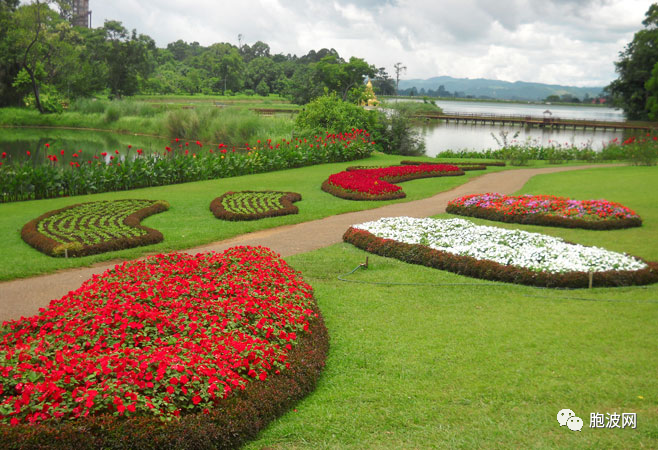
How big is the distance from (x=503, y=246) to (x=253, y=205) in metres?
5.99

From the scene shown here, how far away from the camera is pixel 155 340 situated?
4434 mm

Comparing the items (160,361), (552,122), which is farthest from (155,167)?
(552,122)

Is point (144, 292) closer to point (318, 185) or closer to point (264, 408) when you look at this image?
point (264, 408)

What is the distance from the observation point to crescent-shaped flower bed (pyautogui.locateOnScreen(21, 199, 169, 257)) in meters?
8.41

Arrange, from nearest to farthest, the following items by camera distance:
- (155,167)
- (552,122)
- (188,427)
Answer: (188,427) < (155,167) < (552,122)

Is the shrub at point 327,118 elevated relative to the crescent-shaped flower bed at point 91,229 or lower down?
elevated

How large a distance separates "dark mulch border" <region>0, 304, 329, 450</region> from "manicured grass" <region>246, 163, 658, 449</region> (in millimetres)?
136

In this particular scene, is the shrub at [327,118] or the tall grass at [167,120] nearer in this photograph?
the shrub at [327,118]

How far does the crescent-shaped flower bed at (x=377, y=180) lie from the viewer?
1368 centimetres

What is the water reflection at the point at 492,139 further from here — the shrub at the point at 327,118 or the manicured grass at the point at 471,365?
the manicured grass at the point at 471,365

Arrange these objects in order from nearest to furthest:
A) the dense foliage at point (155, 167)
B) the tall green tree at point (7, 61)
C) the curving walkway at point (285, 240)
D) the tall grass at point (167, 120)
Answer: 1. the curving walkway at point (285, 240)
2. the dense foliage at point (155, 167)
3. the tall grass at point (167, 120)
4. the tall green tree at point (7, 61)

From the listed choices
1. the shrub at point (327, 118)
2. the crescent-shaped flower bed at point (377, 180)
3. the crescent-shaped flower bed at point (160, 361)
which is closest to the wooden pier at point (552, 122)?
the shrub at point (327, 118)

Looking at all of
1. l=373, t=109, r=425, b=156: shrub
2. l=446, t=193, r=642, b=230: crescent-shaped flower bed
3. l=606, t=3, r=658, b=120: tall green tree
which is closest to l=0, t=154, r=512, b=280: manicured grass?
l=446, t=193, r=642, b=230: crescent-shaped flower bed

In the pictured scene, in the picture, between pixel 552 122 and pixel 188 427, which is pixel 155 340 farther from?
pixel 552 122
